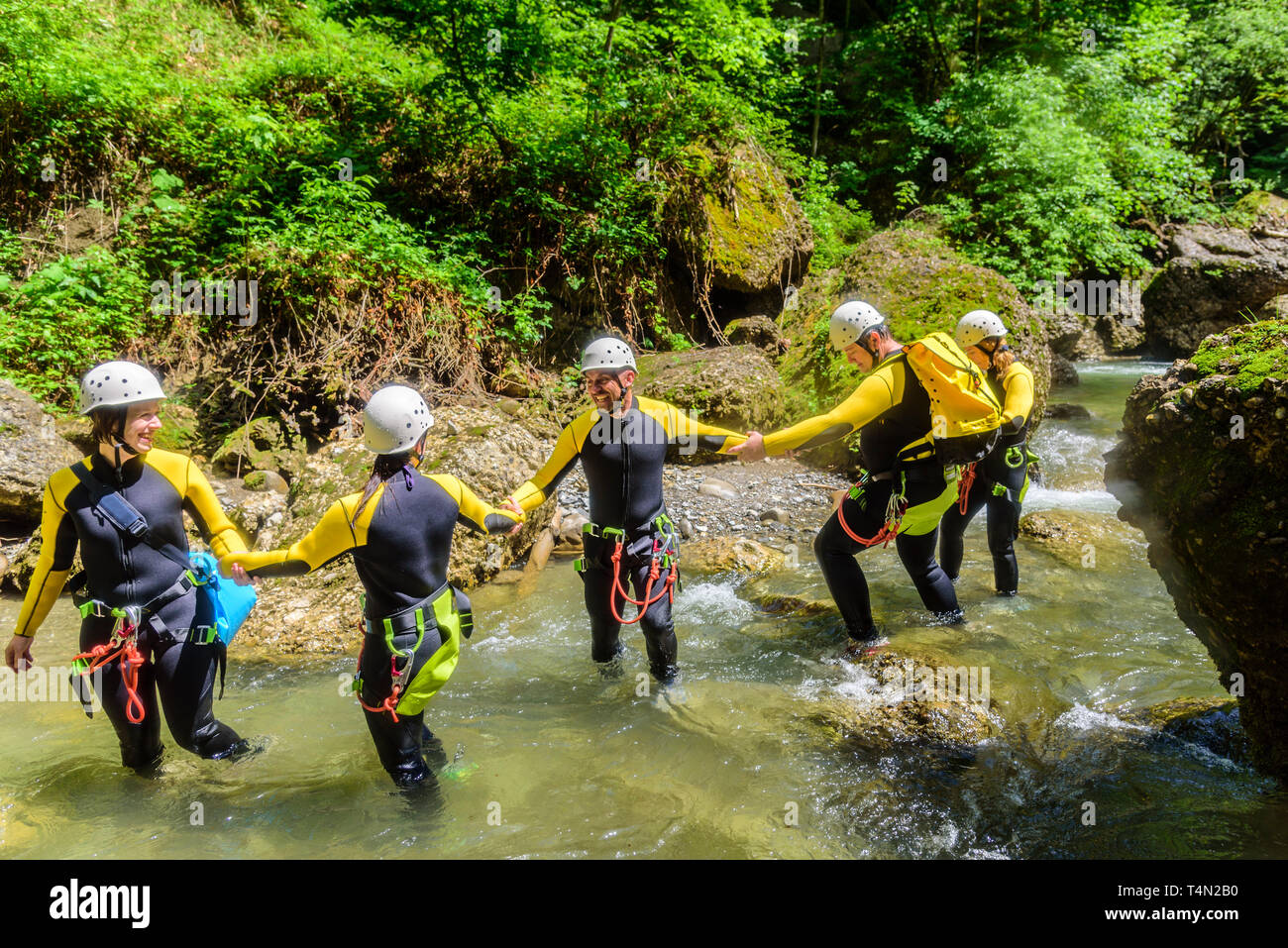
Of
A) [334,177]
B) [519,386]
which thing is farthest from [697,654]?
[334,177]

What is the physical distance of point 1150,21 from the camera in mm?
17422

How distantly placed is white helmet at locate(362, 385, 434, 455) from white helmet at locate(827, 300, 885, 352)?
268cm

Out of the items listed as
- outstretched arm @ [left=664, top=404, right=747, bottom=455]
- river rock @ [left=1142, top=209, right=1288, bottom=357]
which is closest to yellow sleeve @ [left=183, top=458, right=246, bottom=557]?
outstretched arm @ [left=664, top=404, right=747, bottom=455]

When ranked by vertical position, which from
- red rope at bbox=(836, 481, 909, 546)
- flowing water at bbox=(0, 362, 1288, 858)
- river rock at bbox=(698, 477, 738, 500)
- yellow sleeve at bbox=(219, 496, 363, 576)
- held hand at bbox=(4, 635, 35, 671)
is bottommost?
flowing water at bbox=(0, 362, 1288, 858)

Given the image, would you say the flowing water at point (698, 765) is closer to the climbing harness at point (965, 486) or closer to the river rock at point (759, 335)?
the climbing harness at point (965, 486)

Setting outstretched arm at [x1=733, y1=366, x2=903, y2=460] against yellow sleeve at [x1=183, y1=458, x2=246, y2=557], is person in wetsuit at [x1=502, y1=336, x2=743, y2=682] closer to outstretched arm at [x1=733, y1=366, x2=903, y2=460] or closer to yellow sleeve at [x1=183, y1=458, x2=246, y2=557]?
outstretched arm at [x1=733, y1=366, x2=903, y2=460]

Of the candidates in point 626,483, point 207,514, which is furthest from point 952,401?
point 207,514

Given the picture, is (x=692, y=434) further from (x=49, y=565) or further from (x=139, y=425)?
(x=49, y=565)

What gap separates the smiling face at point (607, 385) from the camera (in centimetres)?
401

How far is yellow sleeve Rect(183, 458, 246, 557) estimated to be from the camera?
351 centimetres

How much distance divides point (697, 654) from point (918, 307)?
6.30 m

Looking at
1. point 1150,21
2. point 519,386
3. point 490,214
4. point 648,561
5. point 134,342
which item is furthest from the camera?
point 1150,21

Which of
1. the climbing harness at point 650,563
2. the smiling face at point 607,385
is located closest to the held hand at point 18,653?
the climbing harness at point 650,563
